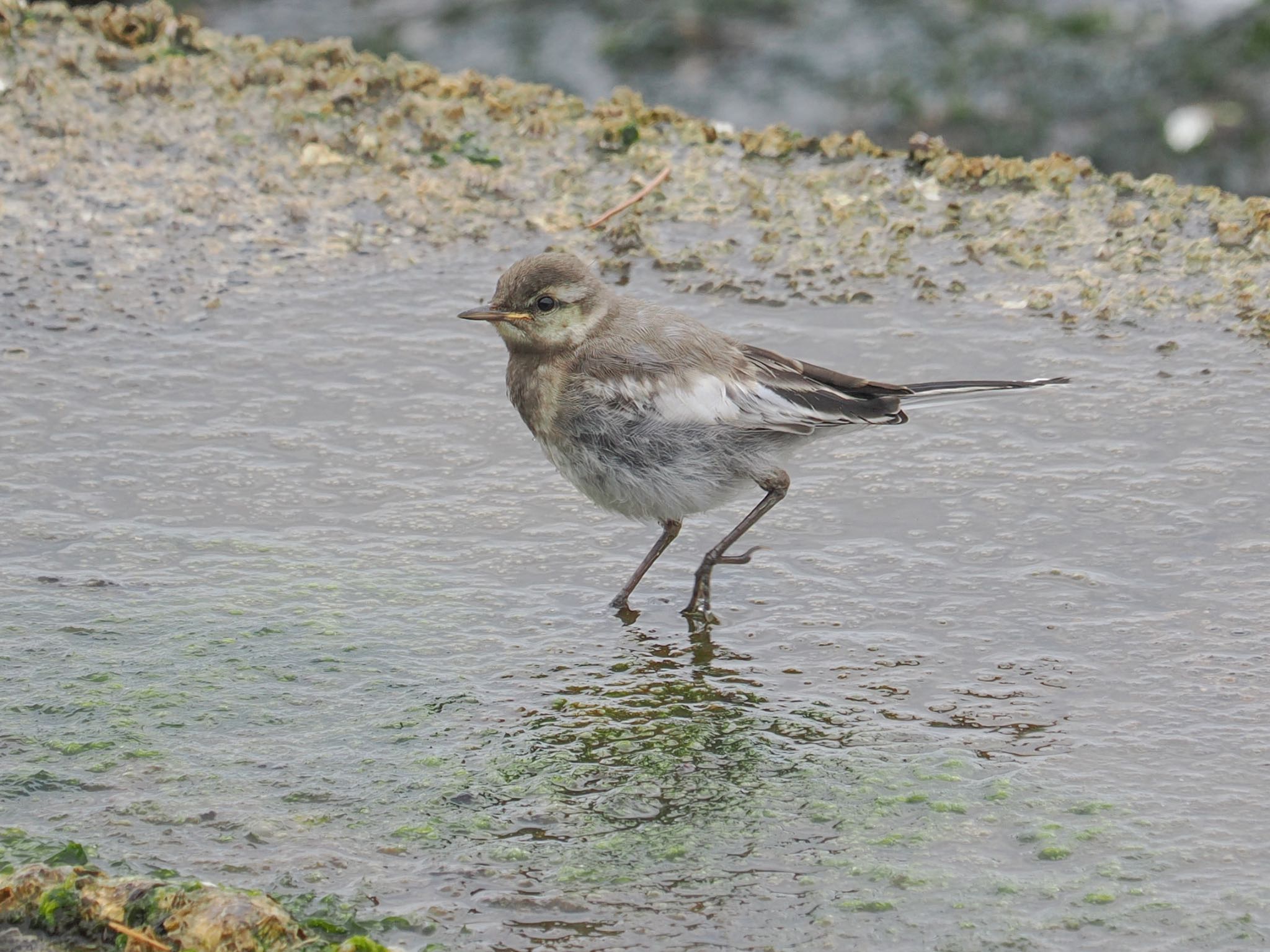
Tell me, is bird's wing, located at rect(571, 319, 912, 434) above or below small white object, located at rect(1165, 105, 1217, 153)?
below

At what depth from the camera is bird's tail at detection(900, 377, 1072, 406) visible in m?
4.82

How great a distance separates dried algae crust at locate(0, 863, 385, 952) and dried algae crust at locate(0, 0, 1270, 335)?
3.47 metres

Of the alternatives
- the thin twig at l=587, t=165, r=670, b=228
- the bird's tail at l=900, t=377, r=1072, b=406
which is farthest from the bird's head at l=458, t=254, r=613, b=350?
the thin twig at l=587, t=165, r=670, b=228

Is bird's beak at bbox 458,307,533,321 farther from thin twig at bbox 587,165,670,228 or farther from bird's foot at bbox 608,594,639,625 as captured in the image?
thin twig at bbox 587,165,670,228

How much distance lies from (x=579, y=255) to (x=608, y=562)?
208cm

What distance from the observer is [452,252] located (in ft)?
22.9

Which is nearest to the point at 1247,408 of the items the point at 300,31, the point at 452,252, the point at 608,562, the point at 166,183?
the point at 608,562

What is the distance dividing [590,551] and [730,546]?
1.50 ft

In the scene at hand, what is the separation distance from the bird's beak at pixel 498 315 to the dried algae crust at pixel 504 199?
1670 mm

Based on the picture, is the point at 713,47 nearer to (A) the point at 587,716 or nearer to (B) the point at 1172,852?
(A) the point at 587,716

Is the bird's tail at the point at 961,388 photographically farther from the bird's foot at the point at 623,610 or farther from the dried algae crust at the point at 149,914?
the dried algae crust at the point at 149,914

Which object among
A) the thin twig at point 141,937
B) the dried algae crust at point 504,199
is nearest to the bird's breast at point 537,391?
the dried algae crust at point 504,199

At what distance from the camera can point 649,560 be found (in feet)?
16.3

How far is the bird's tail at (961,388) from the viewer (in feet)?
15.8
